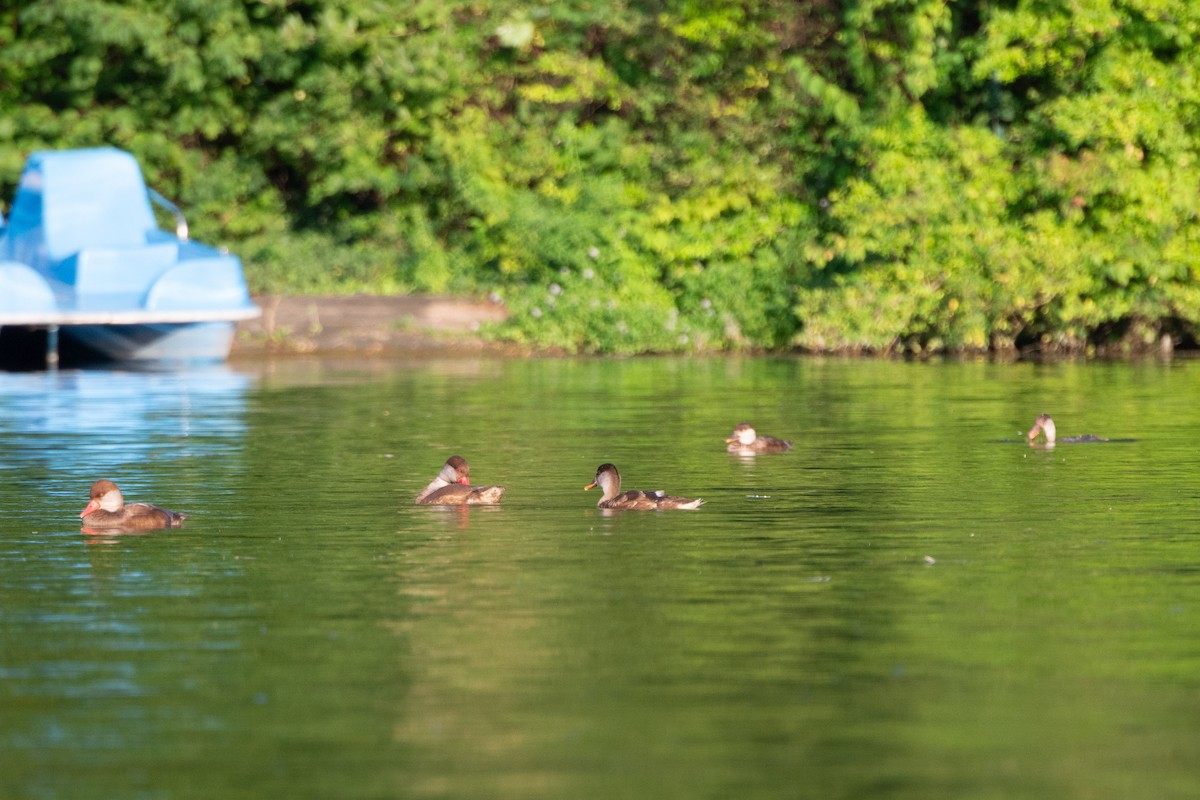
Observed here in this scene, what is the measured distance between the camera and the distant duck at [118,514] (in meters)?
13.5

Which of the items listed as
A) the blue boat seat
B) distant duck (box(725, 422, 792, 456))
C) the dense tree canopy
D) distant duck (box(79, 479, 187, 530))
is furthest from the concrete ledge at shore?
distant duck (box(79, 479, 187, 530))

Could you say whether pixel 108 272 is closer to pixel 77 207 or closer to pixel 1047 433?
pixel 77 207

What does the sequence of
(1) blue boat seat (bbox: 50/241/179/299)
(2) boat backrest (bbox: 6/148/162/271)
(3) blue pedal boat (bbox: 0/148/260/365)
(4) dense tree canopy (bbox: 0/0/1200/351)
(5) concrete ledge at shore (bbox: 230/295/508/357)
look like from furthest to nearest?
(5) concrete ledge at shore (bbox: 230/295/508/357) < (4) dense tree canopy (bbox: 0/0/1200/351) < (2) boat backrest (bbox: 6/148/162/271) < (1) blue boat seat (bbox: 50/241/179/299) < (3) blue pedal boat (bbox: 0/148/260/365)

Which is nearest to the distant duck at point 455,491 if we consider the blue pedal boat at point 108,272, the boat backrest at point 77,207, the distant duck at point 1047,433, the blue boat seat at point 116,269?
the distant duck at point 1047,433

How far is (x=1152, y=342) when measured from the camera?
34.1 metres

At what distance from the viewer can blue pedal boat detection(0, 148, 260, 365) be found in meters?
30.4

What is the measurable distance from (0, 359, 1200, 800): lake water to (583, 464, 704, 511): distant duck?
18 centimetres

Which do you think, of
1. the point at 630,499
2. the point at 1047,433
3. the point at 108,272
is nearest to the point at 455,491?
A: the point at 630,499

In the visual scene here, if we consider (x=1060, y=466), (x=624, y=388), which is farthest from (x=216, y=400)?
(x=1060, y=466)

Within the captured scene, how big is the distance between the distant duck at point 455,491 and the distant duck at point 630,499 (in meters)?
0.71

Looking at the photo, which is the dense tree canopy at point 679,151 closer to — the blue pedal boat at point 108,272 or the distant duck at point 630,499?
the blue pedal boat at point 108,272

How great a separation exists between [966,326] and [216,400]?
12.4 m

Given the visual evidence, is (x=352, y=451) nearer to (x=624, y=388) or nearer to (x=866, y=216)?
(x=624, y=388)

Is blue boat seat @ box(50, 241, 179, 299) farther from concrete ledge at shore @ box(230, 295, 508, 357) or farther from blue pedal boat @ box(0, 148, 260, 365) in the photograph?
concrete ledge at shore @ box(230, 295, 508, 357)
